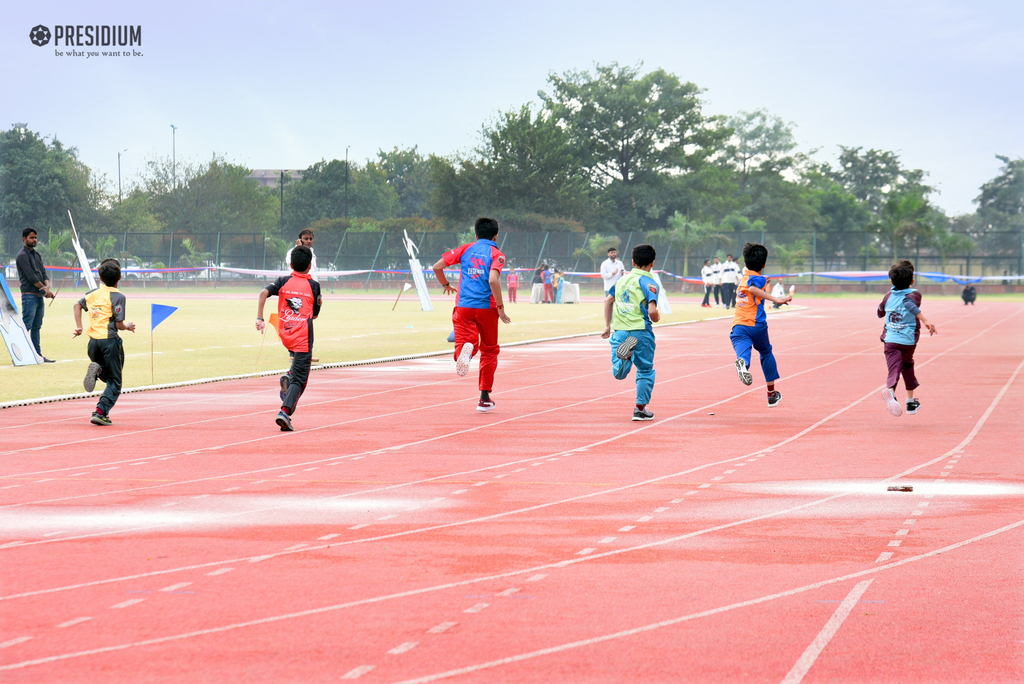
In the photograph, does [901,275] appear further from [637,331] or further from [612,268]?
[612,268]

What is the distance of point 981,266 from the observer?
192ft

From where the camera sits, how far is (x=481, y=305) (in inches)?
459

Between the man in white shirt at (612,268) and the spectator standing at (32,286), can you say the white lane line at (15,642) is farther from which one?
the man in white shirt at (612,268)

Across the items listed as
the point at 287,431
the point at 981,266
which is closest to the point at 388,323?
the point at 287,431

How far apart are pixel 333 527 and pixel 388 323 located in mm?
22600

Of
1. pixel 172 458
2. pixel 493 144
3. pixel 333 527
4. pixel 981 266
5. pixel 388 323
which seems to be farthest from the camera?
pixel 493 144

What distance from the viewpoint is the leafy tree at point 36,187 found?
81438mm

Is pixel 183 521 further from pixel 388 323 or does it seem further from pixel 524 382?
pixel 388 323

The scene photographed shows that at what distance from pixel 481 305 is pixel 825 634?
7563 mm

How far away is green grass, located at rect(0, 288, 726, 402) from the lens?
1492 centimetres

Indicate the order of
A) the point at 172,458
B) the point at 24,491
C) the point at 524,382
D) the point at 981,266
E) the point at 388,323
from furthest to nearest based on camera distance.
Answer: the point at 981,266 → the point at 388,323 → the point at 524,382 → the point at 172,458 → the point at 24,491

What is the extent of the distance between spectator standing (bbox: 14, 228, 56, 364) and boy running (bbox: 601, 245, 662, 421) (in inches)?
373

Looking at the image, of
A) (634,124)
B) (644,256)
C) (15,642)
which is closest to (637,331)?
(644,256)

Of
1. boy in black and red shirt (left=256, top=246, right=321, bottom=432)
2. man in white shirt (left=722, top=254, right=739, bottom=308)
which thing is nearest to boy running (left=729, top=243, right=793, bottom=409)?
boy in black and red shirt (left=256, top=246, right=321, bottom=432)
